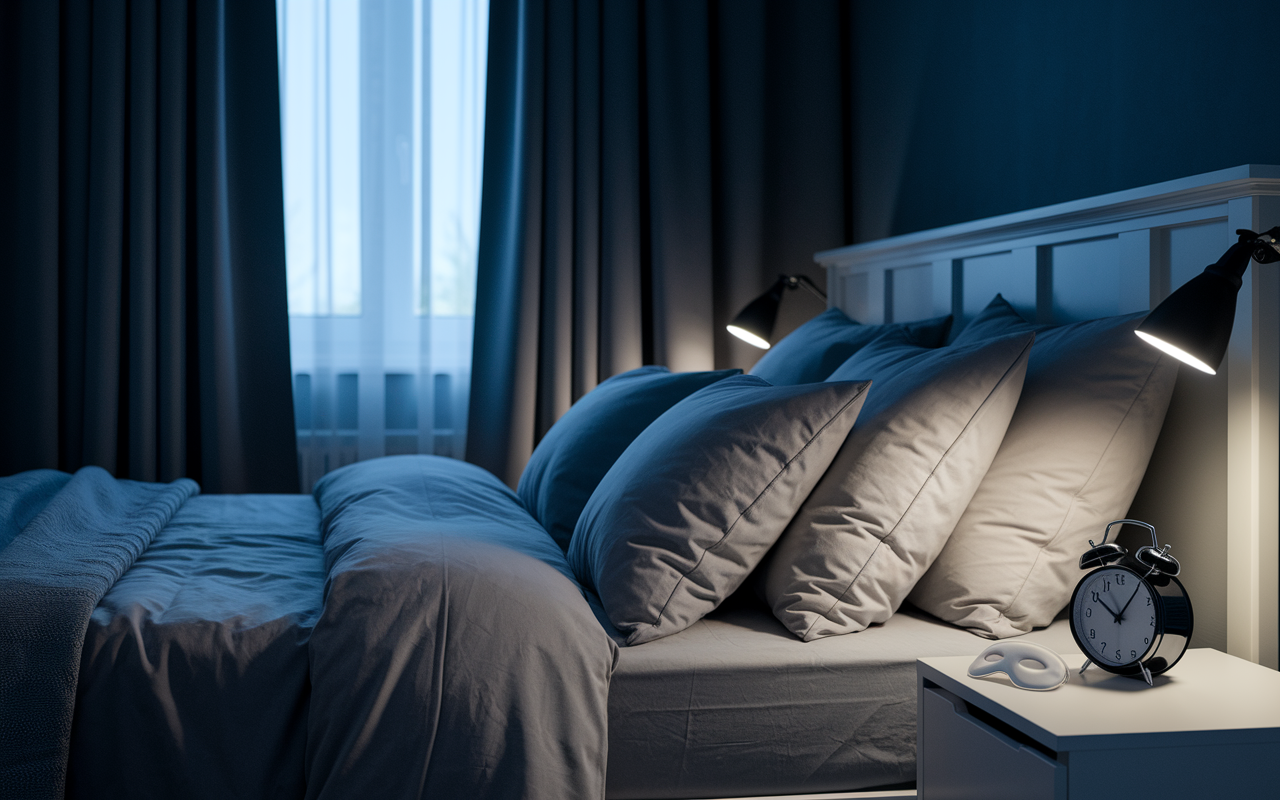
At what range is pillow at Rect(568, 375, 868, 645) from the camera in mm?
1285

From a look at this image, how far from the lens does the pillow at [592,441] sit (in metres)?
1.70

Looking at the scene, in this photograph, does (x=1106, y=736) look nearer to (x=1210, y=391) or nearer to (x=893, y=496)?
(x=893, y=496)

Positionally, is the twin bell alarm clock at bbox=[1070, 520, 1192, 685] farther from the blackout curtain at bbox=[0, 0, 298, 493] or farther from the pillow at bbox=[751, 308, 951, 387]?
the blackout curtain at bbox=[0, 0, 298, 493]

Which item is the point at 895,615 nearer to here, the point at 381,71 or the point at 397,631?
the point at 397,631

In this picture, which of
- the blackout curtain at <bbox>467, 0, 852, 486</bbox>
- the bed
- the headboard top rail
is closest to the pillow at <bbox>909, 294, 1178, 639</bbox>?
the bed

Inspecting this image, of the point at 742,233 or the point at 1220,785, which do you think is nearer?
the point at 1220,785

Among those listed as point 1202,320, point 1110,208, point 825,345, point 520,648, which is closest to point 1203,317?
point 1202,320

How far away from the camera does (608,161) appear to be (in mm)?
3002

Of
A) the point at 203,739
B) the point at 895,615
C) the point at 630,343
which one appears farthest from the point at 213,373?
the point at 895,615

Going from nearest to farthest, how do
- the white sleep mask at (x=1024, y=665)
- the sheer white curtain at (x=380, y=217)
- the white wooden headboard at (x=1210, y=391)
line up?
the white sleep mask at (x=1024, y=665) → the white wooden headboard at (x=1210, y=391) → the sheer white curtain at (x=380, y=217)

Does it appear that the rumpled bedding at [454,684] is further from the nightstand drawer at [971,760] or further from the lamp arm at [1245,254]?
the lamp arm at [1245,254]

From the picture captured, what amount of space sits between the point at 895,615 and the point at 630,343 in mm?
1706

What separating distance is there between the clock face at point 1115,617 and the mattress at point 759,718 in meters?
0.21

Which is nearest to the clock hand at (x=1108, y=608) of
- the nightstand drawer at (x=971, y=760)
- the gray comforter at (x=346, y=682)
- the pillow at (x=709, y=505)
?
the nightstand drawer at (x=971, y=760)
